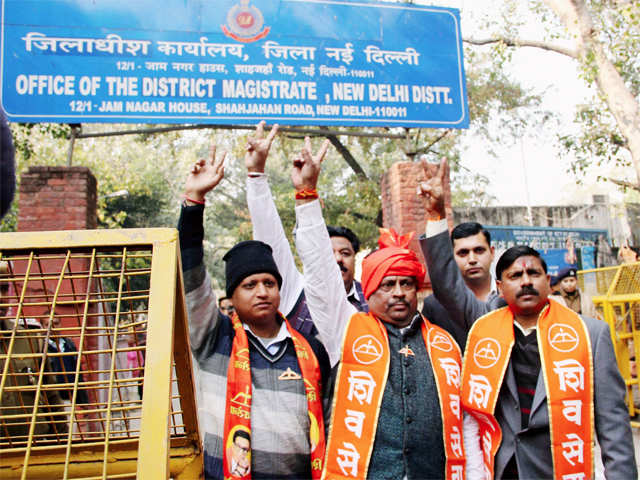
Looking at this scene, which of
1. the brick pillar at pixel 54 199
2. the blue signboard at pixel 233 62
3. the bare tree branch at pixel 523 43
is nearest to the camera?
the brick pillar at pixel 54 199

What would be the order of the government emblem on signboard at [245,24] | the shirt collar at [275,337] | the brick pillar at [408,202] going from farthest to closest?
the brick pillar at [408,202] < the government emblem on signboard at [245,24] < the shirt collar at [275,337]

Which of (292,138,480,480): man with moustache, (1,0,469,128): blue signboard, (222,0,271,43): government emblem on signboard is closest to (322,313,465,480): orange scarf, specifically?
(292,138,480,480): man with moustache

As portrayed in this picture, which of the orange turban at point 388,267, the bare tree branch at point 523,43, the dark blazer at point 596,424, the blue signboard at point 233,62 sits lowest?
the dark blazer at point 596,424

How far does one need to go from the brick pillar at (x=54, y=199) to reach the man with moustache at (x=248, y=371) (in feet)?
11.0

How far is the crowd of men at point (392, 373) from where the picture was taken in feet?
6.58

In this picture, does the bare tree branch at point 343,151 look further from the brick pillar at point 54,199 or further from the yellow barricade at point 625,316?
the yellow barricade at point 625,316

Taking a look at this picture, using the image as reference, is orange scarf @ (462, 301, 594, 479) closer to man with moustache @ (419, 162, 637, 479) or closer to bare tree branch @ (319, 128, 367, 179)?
man with moustache @ (419, 162, 637, 479)

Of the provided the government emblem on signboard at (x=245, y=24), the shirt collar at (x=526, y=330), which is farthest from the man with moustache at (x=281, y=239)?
the government emblem on signboard at (x=245, y=24)

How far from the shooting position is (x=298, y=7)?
565 cm

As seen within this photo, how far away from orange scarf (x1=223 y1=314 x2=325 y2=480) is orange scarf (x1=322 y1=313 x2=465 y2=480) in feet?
0.20

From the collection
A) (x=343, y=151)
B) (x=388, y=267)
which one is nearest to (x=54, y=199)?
(x=388, y=267)

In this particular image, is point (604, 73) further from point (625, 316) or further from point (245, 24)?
point (245, 24)

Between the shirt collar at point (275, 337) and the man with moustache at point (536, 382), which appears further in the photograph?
the shirt collar at point (275, 337)

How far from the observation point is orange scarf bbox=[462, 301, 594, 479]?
2.03 meters
